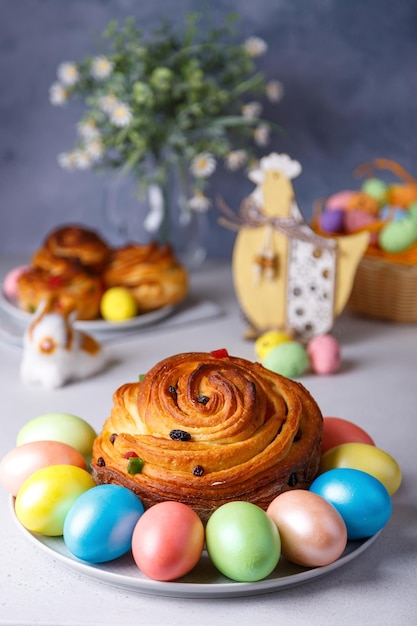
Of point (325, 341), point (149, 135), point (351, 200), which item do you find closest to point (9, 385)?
point (325, 341)

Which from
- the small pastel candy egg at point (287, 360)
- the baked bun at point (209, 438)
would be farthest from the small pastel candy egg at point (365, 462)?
the small pastel candy egg at point (287, 360)

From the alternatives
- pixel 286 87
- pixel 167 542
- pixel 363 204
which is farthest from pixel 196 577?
pixel 286 87

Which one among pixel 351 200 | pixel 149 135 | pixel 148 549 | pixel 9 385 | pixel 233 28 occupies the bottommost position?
pixel 9 385

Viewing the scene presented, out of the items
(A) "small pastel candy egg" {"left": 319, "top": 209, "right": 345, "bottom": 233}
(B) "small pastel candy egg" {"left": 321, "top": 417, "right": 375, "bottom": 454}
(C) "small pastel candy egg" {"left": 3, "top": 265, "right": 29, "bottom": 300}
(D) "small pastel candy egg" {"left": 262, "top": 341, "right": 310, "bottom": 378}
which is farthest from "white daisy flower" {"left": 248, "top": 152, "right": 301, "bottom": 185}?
(B) "small pastel candy egg" {"left": 321, "top": 417, "right": 375, "bottom": 454}

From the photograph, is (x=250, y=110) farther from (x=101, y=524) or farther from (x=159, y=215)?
(x=101, y=524)

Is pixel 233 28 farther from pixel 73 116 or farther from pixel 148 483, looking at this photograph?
pixel 148 483

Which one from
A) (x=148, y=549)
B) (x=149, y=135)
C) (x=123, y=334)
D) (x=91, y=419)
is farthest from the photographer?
(x=149, y=135)

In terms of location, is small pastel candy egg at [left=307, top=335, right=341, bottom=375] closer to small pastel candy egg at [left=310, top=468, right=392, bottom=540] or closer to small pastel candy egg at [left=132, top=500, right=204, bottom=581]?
small pastel candy egg at [left=310, top=468, right=392, bottom=540]
